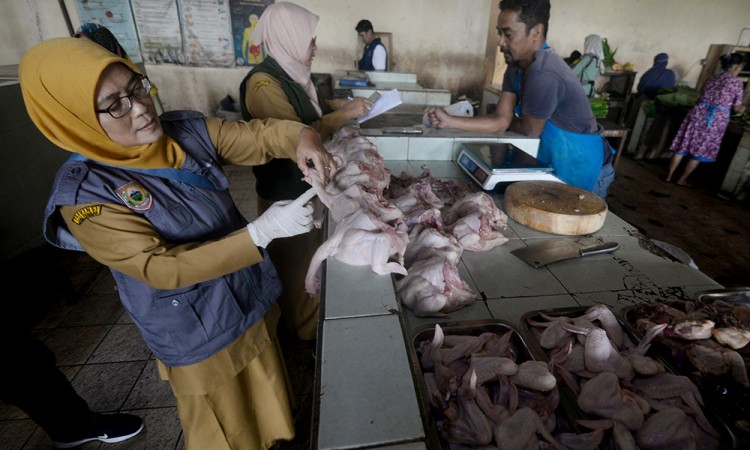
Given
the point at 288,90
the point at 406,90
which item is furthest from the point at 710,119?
the point at 288,90

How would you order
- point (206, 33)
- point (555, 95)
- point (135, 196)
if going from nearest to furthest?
Result: point (135, 196), point (555, 95), point (206, 33)

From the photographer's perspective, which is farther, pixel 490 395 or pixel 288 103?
pixel 288 103

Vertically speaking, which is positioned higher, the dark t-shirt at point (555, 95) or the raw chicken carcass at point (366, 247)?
the dark t-shirt at point (555, 95)

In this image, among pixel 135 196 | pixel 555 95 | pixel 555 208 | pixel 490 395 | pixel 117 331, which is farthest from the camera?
pixel 117 331

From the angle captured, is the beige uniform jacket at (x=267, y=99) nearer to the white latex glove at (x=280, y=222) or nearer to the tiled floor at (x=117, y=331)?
A: the white latex glove at (x=280, y=222)

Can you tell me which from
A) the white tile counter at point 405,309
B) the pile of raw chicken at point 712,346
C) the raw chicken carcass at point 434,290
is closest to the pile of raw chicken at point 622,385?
the pile of raw chicken at point 712,346

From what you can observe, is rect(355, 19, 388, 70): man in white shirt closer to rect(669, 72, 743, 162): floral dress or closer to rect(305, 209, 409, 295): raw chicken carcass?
rect(669, 72, 743, 162): floral dress

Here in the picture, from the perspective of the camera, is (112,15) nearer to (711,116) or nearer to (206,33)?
(206,33)

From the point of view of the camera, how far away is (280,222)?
4.58 ft

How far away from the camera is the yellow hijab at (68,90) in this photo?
3.83 feet

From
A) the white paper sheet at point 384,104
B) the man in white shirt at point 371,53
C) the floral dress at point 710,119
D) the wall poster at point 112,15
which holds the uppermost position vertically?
the wall poster at point 112,15

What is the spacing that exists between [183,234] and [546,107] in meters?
2.57

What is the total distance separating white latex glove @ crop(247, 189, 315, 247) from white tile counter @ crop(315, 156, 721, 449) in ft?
0.74

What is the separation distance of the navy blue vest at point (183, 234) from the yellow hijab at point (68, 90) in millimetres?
88
